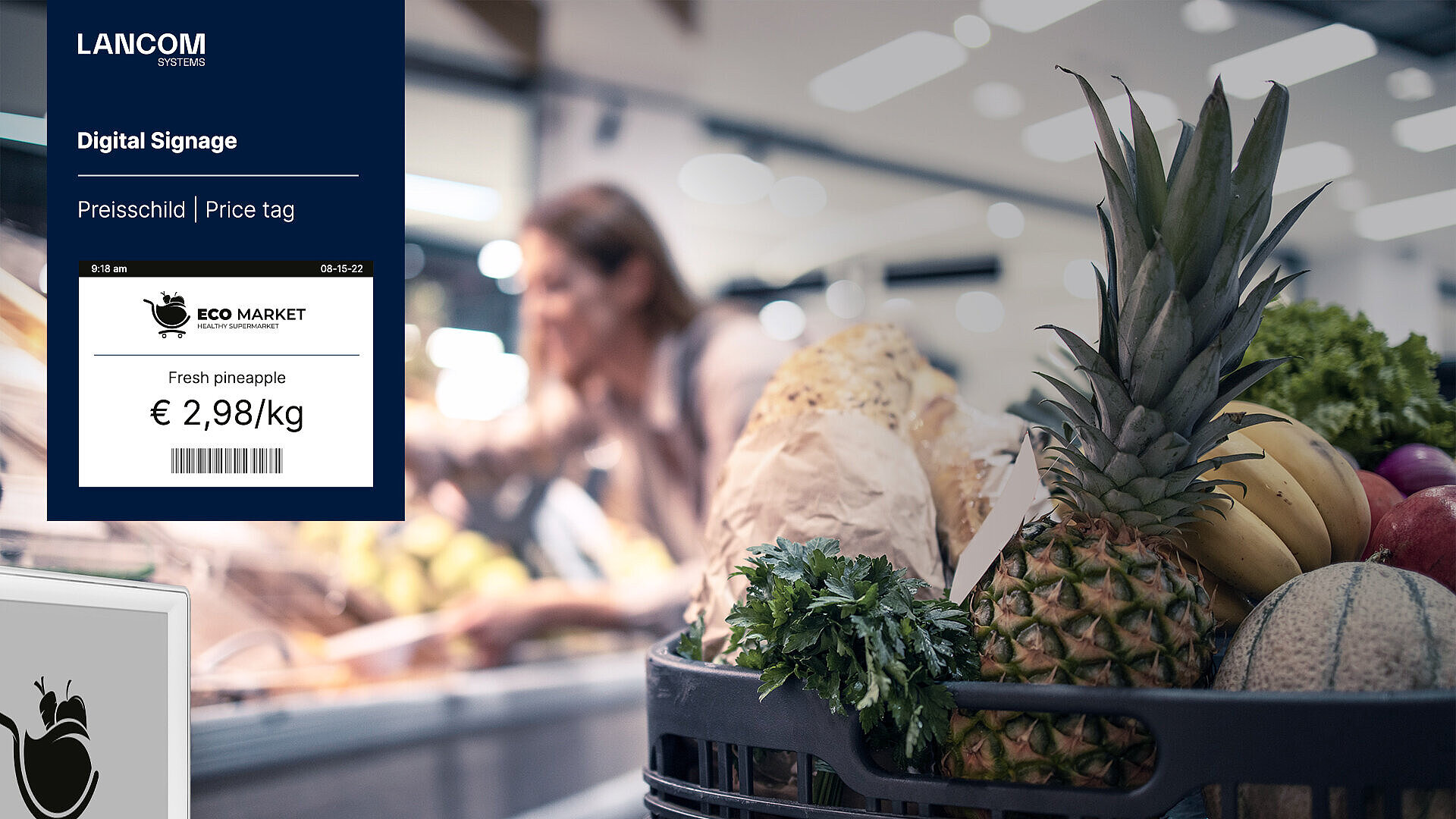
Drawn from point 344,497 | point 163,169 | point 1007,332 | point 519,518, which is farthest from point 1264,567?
point 1007,332

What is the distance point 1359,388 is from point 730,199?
2.39 meters

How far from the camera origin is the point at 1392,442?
2.64ft

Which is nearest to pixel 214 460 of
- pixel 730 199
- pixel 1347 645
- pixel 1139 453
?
pixel 1139 453

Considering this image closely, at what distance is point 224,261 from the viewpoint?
1185 millimetres

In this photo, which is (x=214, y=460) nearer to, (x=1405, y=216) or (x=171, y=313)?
(x=171, y=313)

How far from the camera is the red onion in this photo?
0.73 meters

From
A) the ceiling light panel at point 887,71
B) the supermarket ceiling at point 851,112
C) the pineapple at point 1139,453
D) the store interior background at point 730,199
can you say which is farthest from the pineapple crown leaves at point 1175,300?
the ceiling light panel at point 887,71

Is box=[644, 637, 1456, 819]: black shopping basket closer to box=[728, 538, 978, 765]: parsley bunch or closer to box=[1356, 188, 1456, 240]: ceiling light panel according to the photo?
box=[728, 538, 978, 765]: parsley bunch

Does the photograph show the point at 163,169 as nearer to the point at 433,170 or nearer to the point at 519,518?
the point at 433,170

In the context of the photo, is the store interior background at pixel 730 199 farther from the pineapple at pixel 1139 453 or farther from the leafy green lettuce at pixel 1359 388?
the pineapple at pixel 1139 453

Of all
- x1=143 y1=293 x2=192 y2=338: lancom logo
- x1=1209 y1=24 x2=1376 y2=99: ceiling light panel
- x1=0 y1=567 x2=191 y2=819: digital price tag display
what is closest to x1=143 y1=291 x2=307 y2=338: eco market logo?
x1=143 y1=293 x2=192 y2=338: lancom logo

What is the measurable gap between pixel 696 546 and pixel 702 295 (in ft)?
2.81

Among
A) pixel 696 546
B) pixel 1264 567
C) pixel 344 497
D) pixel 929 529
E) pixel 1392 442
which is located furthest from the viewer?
pixel 696 546

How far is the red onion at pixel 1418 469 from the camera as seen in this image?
728 mm
